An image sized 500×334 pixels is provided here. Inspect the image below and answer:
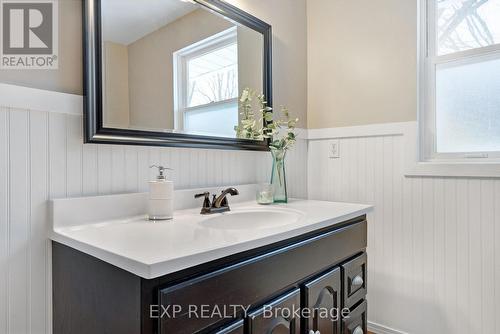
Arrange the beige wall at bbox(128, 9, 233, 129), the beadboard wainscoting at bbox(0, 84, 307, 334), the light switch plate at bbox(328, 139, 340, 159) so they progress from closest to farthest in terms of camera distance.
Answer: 1. the beadboard wainscoting at bbox(0, 84, 307, 334)
2. the beige wall at bbox(128, 9, 233, 129)
3. the light switch plate at bbox(328, 139, 340, 159)

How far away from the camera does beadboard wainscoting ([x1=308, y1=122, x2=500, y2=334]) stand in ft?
4.74

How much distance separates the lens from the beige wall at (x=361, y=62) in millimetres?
1643

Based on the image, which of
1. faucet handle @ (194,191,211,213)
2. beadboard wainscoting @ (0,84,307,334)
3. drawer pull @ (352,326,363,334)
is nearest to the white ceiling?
beadboard wainscoting @ (0,84,307,334)

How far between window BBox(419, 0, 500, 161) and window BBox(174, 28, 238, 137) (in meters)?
1.02

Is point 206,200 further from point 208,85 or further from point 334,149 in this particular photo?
point 334,149

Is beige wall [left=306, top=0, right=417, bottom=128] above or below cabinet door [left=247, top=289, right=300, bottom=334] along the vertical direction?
above

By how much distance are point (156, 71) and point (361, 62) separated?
3.93 feet

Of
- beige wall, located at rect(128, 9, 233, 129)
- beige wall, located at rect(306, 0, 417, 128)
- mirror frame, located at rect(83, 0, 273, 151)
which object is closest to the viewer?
mirror frame, located at rect(83, 0, 273, 151)

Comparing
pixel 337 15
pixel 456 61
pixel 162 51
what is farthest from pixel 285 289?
pixel 337 15

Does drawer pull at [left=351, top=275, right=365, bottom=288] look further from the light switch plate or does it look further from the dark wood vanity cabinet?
the light switch plate

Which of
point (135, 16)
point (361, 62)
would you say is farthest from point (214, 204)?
point (361, 62)

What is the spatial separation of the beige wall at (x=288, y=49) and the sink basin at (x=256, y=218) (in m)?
0.71

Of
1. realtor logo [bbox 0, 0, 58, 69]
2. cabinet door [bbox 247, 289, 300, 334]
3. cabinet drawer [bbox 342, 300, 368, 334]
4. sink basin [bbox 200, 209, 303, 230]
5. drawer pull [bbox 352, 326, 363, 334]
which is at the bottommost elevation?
drawer pull [bbox 352, 326, 363, 334]

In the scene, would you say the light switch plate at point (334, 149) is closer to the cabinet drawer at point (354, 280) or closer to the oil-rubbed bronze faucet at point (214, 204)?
the cabinet drawer at point (354, 280)
